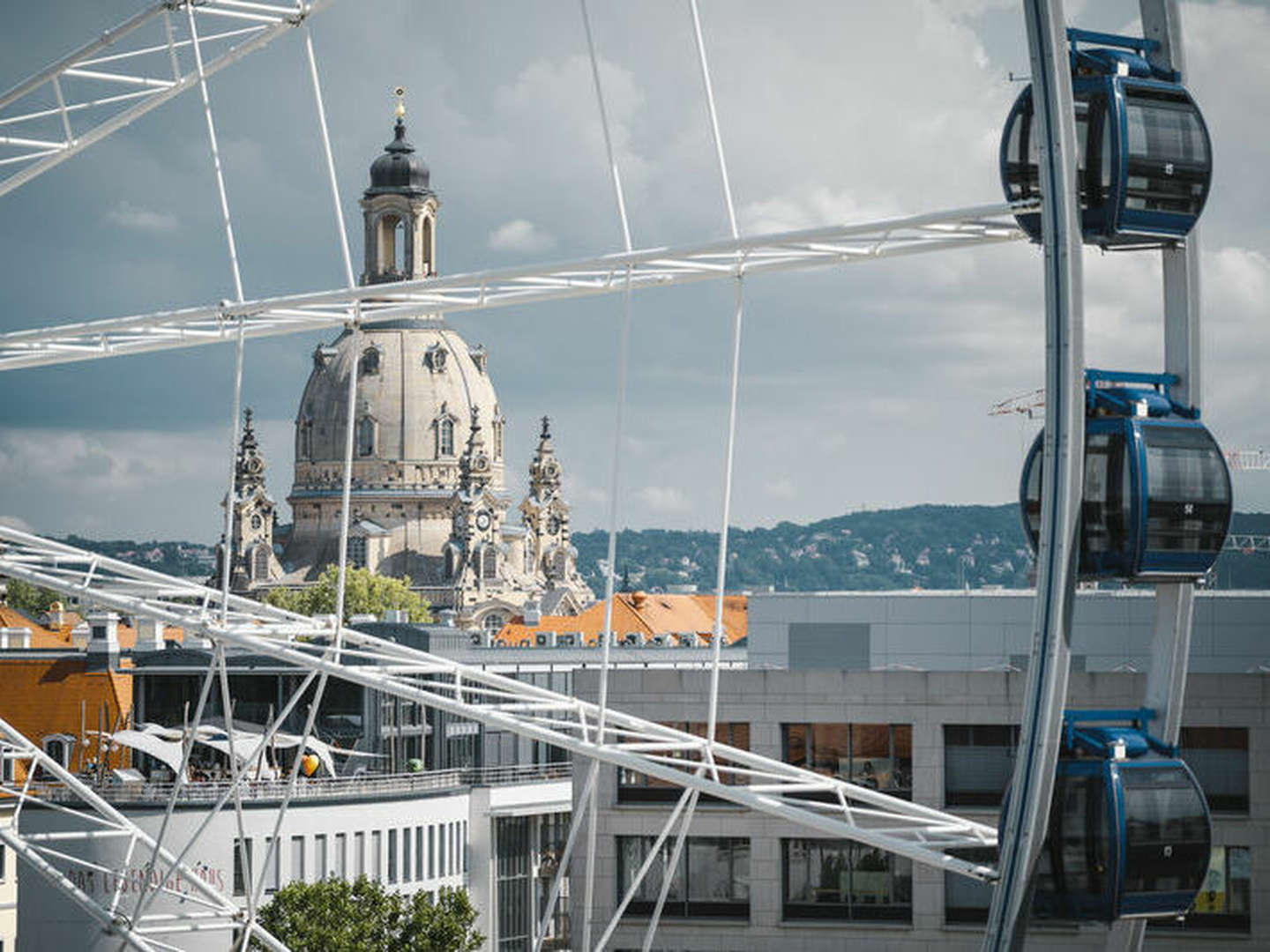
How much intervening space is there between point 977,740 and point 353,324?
2207 cm

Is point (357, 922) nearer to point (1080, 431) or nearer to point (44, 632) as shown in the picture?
point (1080, 431)

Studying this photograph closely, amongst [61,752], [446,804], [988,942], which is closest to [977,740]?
[988,942]

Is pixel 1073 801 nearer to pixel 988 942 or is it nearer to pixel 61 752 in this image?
pixel 988 942

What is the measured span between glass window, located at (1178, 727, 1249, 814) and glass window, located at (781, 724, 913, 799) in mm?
5757

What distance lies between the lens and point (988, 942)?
26.3 m

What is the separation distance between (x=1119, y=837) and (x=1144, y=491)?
3586 millimetres

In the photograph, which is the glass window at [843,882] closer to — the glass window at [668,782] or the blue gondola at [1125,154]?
the glass window at [668,782]

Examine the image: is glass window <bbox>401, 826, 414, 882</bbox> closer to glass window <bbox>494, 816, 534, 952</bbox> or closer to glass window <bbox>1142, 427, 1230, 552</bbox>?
glass window <bbox>494, 816, 534, 952</bbox>

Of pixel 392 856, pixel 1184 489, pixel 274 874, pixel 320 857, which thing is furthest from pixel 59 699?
pixel 1184 489

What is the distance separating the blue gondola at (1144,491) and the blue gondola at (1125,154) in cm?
178

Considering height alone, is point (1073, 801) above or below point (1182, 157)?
below

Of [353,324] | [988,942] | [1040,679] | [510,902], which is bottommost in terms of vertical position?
[510,902]

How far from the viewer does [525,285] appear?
34.0 metres

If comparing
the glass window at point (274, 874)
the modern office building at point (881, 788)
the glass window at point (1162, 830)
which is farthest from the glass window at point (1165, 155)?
the glass window at point (274, 874)
